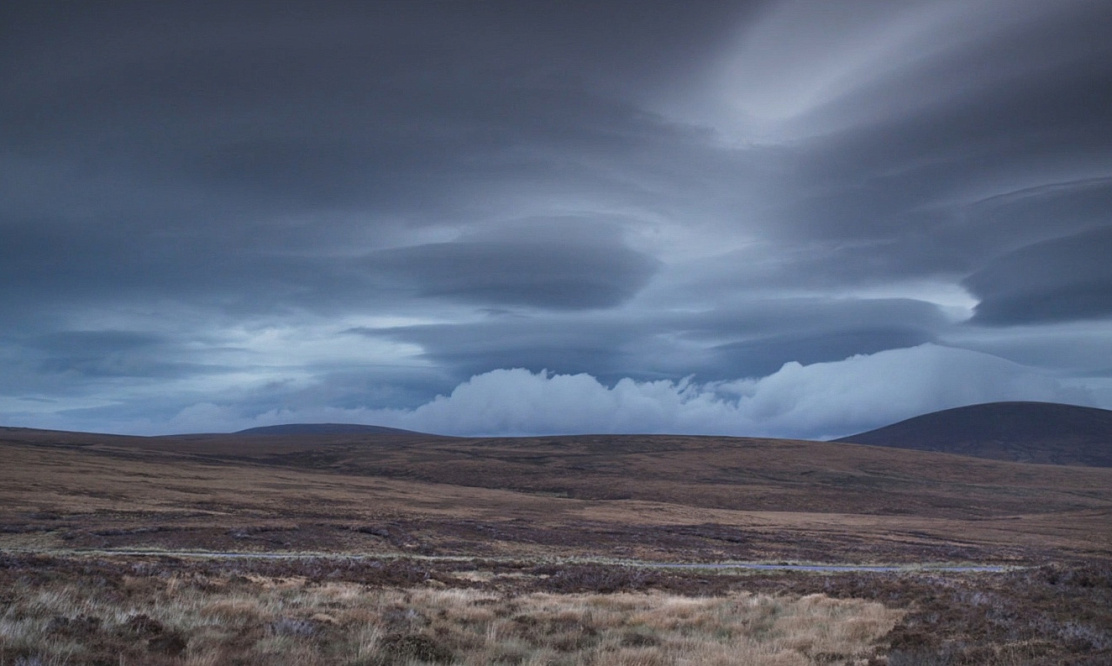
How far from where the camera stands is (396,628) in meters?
12.6

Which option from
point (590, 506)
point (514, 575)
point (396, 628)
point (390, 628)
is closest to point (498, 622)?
point (396, 628)

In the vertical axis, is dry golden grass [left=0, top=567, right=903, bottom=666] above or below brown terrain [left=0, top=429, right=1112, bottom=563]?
above

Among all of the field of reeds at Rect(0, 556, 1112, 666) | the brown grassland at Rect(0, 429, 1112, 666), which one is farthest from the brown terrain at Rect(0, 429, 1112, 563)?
the field of reeds at Rect(0, 556, 1112, 666)

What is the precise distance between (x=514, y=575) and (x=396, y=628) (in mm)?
15507

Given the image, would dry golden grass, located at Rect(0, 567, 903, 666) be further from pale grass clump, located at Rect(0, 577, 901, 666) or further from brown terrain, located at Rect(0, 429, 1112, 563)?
brown terrain, located at Rect(0, 429, 1112, 563)

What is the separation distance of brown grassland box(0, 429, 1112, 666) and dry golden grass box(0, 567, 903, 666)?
2.7 inches

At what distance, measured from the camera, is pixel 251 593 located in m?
16.1

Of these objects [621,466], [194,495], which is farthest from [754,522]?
→ [621,466]

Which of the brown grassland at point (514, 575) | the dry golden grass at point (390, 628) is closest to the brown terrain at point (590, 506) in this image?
the brown grassland at point (514, 575)

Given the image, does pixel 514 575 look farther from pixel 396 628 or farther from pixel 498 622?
pixel 396 628

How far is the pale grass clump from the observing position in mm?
9633

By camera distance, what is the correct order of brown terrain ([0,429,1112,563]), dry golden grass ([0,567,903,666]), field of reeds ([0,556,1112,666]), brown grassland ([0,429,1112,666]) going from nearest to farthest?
dry golden grass ([0,567,903,666]) → field of reeds ([0,556,1112,666]) → brown grassland ([0,429,1112,666]) → brown terrain ([0,429,1112,563])

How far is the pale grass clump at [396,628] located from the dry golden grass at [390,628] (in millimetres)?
32

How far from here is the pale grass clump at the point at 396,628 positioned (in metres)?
9.63
